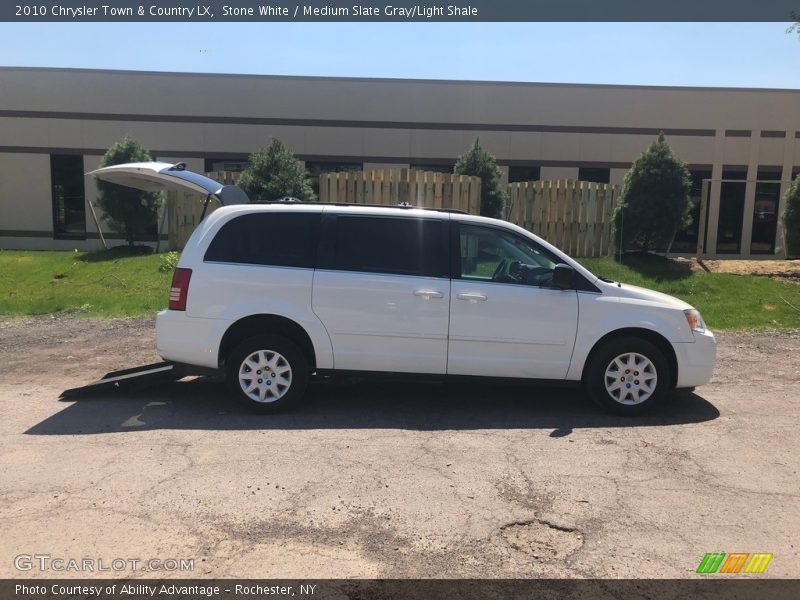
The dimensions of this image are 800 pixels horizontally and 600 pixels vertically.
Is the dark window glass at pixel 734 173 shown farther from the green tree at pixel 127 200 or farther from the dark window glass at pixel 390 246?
the dark window glass at pixel 390 246

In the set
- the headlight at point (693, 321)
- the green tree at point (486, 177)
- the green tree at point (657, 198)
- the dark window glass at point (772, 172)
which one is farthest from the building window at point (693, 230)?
the headlight at point (693, 321)

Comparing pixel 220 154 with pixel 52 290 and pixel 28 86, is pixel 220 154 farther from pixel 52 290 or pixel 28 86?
pixel 52 290

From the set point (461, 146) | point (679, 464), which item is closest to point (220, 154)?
point (461, 146)

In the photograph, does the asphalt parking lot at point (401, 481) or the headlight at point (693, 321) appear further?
the headlight at point (693, 321)

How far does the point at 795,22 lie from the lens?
14.2m

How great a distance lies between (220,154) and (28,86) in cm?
681

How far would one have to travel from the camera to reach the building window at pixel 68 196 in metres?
21.9

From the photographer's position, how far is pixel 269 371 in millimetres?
5816

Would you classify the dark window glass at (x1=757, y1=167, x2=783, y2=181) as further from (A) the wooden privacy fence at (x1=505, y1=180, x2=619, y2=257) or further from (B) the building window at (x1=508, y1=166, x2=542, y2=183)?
(A) the wooden privacy fence at (x1=505, y1=180, x2=619, y2=257)

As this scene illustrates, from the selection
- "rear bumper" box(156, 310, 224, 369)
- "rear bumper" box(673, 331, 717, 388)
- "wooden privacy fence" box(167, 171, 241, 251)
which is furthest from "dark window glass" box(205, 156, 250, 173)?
"rear bumper" box(673, 331, 717, 388)

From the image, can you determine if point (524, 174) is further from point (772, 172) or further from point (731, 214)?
point (772, 172)

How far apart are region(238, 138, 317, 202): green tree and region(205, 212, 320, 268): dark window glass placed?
26.7ft

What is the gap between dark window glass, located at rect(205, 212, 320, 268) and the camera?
5883 mm

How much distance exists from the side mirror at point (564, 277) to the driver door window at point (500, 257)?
0.16 metres
